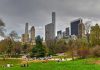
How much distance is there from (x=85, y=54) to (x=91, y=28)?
639 inches

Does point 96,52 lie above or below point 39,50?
below

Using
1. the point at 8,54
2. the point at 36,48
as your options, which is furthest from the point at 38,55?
the point at 8,54

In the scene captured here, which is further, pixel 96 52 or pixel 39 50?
pixel 39 50

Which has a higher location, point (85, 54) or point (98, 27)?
point (98, 27)

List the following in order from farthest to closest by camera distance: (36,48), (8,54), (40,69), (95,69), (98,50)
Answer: (8,54), (36,48), (98,50), (40,69), (95,69)

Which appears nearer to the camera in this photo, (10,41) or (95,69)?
(95,69)

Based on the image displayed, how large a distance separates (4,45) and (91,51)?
40.2 metres

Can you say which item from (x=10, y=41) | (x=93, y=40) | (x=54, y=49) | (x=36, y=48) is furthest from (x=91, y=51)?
(x=54, y=49)

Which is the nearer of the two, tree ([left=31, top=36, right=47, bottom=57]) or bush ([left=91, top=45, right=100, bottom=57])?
bush ([left=91, top=45, right=100, bottom=57])

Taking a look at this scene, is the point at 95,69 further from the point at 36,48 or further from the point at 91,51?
the point at 36,48

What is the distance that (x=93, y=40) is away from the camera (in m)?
90.2

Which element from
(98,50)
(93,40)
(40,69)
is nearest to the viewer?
(40,69)

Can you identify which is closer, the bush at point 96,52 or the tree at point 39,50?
the bush at point 96,52

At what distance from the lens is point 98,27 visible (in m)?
91.0
